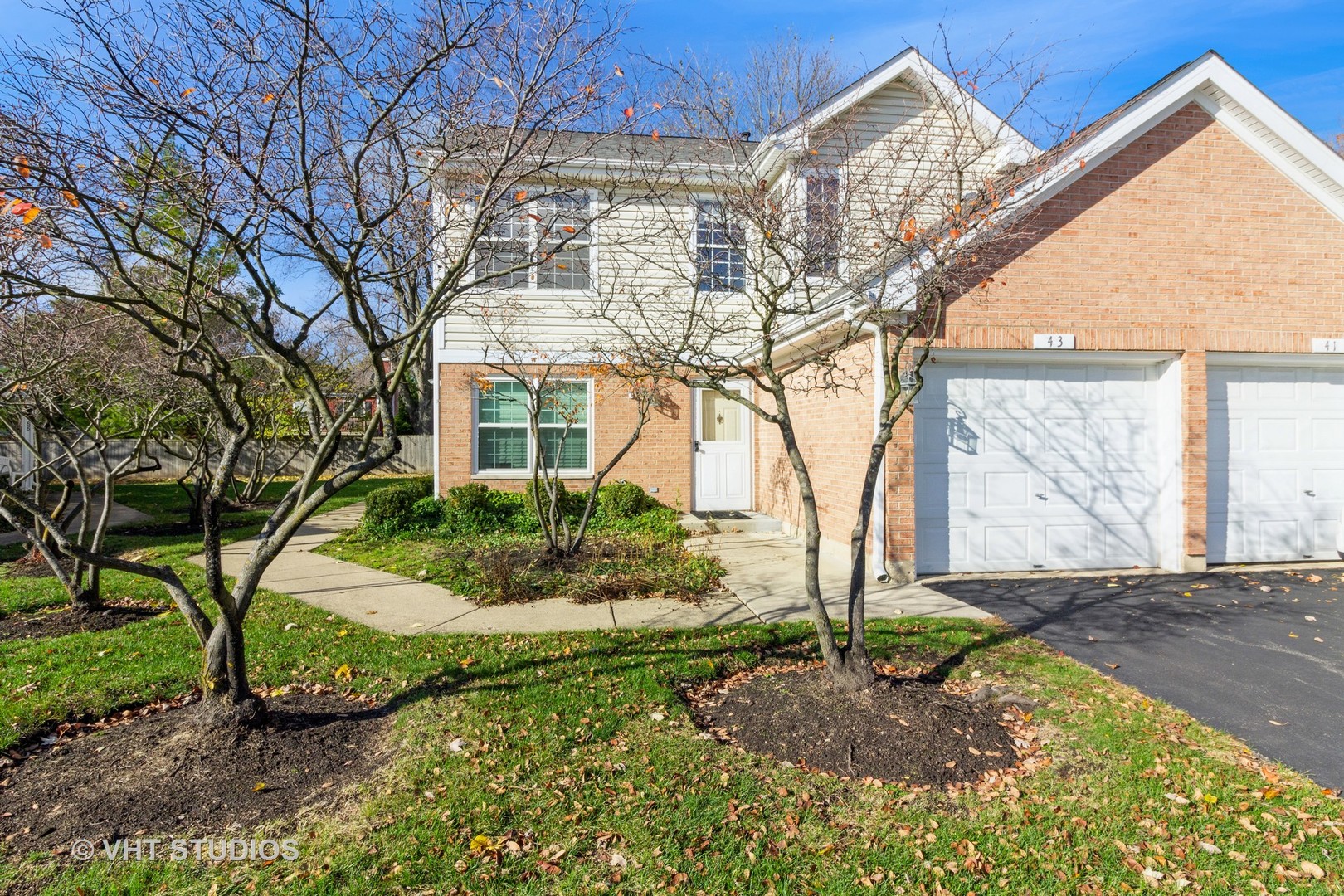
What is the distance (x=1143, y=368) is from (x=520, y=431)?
8.79 meters

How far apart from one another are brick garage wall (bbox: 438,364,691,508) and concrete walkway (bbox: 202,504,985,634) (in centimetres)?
304

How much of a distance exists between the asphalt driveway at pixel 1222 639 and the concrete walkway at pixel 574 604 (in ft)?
2.84

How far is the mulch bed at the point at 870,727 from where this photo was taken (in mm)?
4023

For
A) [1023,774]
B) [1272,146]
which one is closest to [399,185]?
[1023,774]

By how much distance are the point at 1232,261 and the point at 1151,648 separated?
5191mm

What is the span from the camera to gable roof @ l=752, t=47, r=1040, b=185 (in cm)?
684

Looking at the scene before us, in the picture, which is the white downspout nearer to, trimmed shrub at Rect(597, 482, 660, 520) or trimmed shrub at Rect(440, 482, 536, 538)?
trimmed shrub at Rect(597, 482, 660, 520)

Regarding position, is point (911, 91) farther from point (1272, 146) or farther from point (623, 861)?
point (623, 861)

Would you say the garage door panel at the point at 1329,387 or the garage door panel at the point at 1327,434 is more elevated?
the garage door panel at the point at 1329,387

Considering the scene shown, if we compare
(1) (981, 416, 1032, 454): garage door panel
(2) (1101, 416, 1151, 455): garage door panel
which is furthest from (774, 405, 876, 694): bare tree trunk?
(2) (1101, 416, 1151, 455): garage door panel

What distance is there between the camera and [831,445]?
31.3ft

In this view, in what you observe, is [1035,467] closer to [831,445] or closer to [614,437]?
[831,445]

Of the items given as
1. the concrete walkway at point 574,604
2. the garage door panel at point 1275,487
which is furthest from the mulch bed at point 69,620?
the garage door panel at point 1275,487

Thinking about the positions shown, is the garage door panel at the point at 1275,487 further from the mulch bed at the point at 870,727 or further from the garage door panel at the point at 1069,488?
the mulch bed at the point at 870,727
